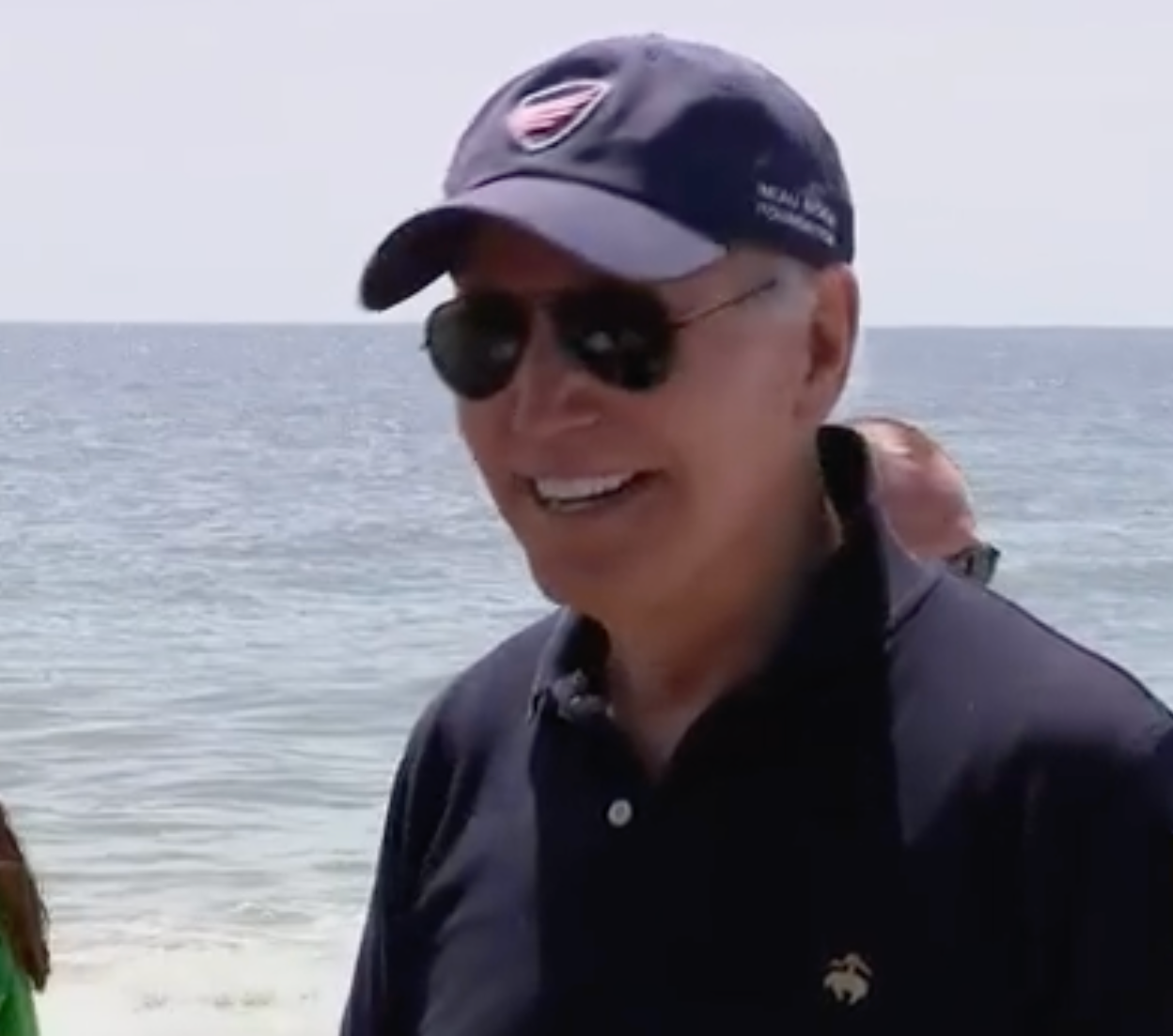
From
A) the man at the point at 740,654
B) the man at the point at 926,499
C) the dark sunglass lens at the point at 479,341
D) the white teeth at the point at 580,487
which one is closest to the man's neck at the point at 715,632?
the man at the point at 740,654

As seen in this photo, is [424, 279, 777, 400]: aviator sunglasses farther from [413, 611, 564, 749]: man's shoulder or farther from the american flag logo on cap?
[413, 611, 564, 749]: man's shoulder

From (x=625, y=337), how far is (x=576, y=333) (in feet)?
0.14

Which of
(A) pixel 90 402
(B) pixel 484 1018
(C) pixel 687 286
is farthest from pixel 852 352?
(A) pixel 90 402

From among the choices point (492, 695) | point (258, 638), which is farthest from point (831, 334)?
point (258, 638)

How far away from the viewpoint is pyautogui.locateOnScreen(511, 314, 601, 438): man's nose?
7.10 ft

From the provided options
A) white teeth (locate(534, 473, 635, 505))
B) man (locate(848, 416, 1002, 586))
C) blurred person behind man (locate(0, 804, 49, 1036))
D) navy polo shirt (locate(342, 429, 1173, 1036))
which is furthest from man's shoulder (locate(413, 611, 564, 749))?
man (locate(848, 416, 1002, 586))

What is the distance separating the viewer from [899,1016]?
2.09m

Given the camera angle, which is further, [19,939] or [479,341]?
[19,939]

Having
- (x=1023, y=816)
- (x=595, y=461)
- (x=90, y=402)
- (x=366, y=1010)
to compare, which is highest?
(x=595, y=461)

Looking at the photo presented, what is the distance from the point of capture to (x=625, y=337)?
2131mm

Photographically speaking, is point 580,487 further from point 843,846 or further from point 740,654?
point 843,846

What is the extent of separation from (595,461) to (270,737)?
41.5 ft

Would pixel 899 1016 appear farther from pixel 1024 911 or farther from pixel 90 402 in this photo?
pixel 90 402

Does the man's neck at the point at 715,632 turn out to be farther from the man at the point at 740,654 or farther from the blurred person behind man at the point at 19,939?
the blurred person behind man at the point at 19,939
